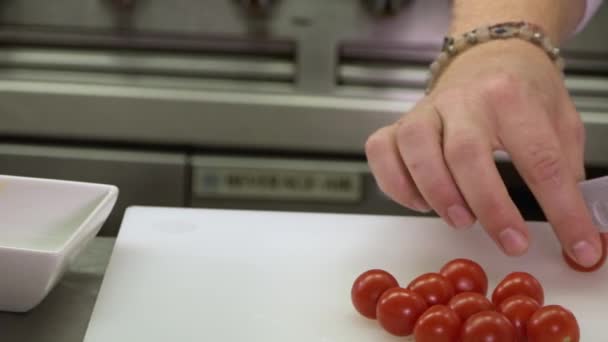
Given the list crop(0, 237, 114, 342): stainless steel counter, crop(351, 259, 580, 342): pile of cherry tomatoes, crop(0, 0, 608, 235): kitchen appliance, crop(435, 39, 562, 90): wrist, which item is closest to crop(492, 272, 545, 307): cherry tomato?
crop(351, 259, 580, 342): pile of cherry tomatoes

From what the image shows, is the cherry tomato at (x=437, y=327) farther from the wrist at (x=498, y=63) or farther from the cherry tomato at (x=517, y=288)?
the wrist at (x=498, y=63)

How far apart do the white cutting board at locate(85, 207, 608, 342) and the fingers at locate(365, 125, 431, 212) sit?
0.19 ft

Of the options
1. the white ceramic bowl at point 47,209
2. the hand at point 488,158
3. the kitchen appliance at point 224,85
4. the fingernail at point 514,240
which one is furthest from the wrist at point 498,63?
the kitchen appliance at point 224,85

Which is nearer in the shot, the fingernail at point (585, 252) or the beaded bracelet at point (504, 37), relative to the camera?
the fingernail at point (585, 252)

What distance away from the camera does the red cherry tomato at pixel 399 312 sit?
56cm

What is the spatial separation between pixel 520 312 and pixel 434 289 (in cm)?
6

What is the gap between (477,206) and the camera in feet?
2.07

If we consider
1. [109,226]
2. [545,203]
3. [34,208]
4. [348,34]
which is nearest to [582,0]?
[545,203]

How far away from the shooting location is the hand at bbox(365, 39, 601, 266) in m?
0.63

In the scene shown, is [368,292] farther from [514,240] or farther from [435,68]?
[435,68]

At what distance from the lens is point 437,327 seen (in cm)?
54

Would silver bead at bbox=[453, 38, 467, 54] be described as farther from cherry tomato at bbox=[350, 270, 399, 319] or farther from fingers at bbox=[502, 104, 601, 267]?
cherry tomato at bbox=[350, 270, 399, 319]

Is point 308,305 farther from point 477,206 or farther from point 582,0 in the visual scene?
point 582,0

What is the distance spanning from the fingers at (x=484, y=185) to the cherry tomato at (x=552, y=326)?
0.09 meters
